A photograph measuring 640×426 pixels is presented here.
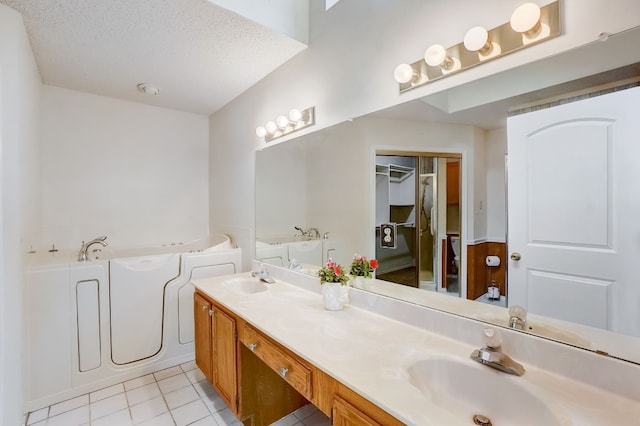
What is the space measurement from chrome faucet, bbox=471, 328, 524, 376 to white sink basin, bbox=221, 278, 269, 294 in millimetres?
1468

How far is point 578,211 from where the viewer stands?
0.97m

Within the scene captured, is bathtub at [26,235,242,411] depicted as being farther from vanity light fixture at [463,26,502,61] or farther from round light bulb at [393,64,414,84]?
vanity light fixture at [463,26,502,61]

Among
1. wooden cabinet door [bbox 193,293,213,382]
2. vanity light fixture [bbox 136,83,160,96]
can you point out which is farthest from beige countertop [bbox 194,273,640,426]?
vanity light fixture [bbox 136,83,160,96]

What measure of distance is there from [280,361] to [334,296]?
0.43 m

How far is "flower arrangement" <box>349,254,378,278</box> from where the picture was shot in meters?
1.59

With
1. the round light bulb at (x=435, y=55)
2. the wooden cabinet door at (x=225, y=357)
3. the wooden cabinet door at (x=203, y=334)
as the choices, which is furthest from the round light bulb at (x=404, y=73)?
the wooden cabinet door at (x=203, y=334)

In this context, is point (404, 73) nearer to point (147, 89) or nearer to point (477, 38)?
point (477, 38)

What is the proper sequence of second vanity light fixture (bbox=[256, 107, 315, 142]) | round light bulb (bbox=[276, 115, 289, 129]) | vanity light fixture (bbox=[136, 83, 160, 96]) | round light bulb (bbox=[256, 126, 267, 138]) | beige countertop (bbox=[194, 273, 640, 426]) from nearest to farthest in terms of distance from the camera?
1. beige countertop (bbox=[194, 273, 640, 426])
2. second vanity light fixture (bbox=[256, 107, 315, 142])
3. round light bulb (bbox=[276, 115, 289, 129])
4. round light bulb (bbox=[256, 126, 267, 138])
5. vanity light fixture (bbox=[136, 83, 160, 96])

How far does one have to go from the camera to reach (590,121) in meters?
0.94

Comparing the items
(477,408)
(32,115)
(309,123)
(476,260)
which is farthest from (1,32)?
(477,408)

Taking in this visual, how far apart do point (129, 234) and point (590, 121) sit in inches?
137

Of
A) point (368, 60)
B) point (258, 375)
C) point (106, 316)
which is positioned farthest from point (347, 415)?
point (106, 316)

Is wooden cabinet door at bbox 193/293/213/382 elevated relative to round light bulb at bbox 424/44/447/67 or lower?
lower

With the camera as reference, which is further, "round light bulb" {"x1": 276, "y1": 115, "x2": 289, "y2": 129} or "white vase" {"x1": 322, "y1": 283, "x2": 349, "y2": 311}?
"round light bulb" {"x1": 276, "y1": 115, "x2": 289, "y2": 129}
